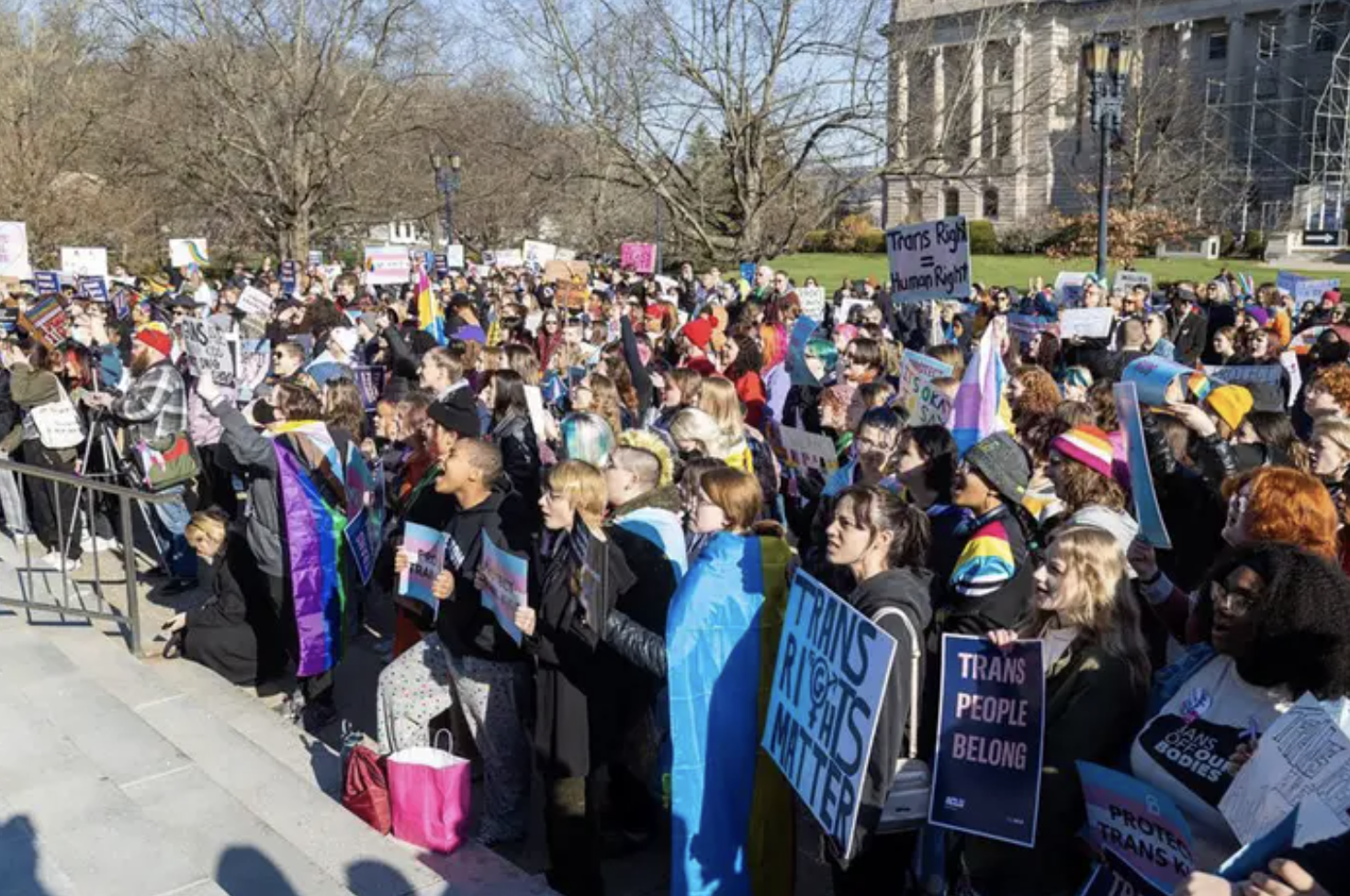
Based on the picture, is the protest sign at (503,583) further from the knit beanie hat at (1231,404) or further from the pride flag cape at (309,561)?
the knit beanie hat at (1231,404)

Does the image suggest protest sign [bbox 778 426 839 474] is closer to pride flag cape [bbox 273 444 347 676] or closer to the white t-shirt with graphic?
pride flag cape [bbox 273 444 347 676]

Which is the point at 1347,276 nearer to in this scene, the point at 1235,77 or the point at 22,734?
the point at 1235,77

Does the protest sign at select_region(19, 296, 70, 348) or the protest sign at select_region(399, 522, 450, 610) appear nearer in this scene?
the protest sign at select_region(399, 522, 450, 610)

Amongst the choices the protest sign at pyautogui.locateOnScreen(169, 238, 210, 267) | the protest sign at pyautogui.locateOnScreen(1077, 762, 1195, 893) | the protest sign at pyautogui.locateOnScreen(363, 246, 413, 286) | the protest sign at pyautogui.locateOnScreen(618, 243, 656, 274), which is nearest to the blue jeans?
the protest sign at pyautogui.locateOnScreen(1077, 762, 1195, 893)

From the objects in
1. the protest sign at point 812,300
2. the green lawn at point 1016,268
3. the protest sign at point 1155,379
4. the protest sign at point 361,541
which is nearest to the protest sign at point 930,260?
the protest sign at point 1155,379

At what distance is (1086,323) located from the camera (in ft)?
42.8

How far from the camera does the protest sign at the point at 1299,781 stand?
93.7 inches

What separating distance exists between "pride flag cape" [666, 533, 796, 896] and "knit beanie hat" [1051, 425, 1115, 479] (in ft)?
4.52

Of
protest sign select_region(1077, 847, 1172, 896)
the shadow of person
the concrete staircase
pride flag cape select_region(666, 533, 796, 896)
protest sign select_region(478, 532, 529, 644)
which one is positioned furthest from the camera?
the concrete staircase

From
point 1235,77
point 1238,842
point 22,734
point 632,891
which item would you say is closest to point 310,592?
point 22,734

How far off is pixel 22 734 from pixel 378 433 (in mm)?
3526

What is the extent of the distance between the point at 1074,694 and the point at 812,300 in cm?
1520

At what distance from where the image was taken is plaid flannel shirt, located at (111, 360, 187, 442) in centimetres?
861

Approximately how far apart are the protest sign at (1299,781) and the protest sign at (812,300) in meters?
15.4
